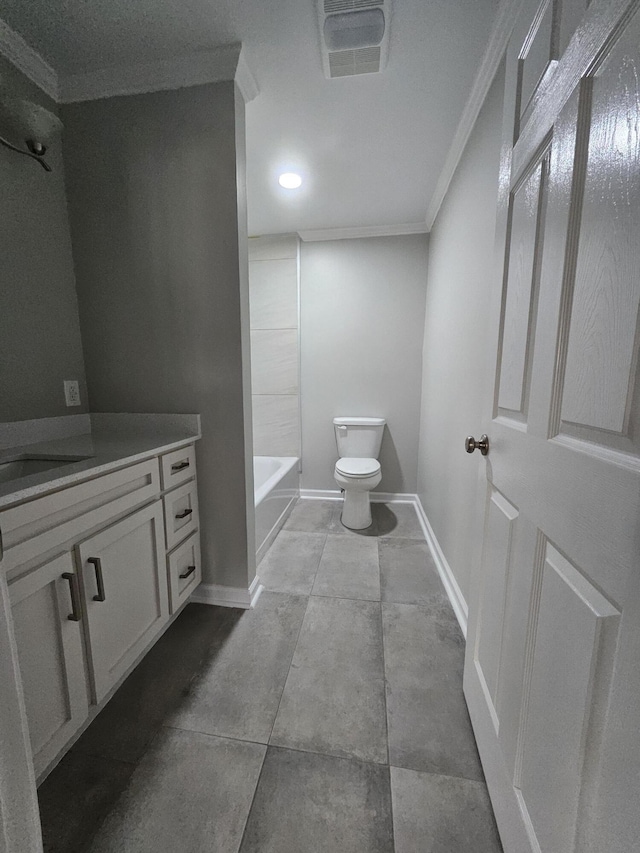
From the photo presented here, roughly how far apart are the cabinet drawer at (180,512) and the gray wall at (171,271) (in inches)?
2.2

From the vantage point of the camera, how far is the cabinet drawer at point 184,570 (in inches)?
51.5

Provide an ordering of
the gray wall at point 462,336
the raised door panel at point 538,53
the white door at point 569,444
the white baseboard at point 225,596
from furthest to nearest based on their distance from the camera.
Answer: the white baseboard at point 225,596 → the gray wall at point 462,336 → the raised door panel at point 538,53 → the white door at point 569,444

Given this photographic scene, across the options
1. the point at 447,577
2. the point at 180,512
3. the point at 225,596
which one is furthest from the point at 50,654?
the point at 447,577

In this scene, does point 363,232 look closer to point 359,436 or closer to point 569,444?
point 359,436

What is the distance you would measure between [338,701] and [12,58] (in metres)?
2.67

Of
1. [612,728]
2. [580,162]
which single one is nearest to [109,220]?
[580,162]

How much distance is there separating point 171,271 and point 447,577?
2050mm

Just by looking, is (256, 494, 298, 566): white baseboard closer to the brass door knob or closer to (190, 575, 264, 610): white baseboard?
(190, 575, 264, 610): white baseboard

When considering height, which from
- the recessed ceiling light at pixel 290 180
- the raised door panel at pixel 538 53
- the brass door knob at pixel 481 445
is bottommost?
the brass door knob at pixel 481 445

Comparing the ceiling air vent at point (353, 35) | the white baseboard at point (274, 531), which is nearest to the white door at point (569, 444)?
the ceiling air vent at point (353, 35)

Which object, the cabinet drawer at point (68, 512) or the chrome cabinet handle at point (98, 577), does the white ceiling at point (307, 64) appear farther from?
the chrome cabinet handle at point (98, 577)

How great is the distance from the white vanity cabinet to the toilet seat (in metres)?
1.25

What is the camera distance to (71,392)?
4.79ft

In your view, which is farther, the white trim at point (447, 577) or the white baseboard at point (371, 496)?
the white baseboard at point (371, 496)
